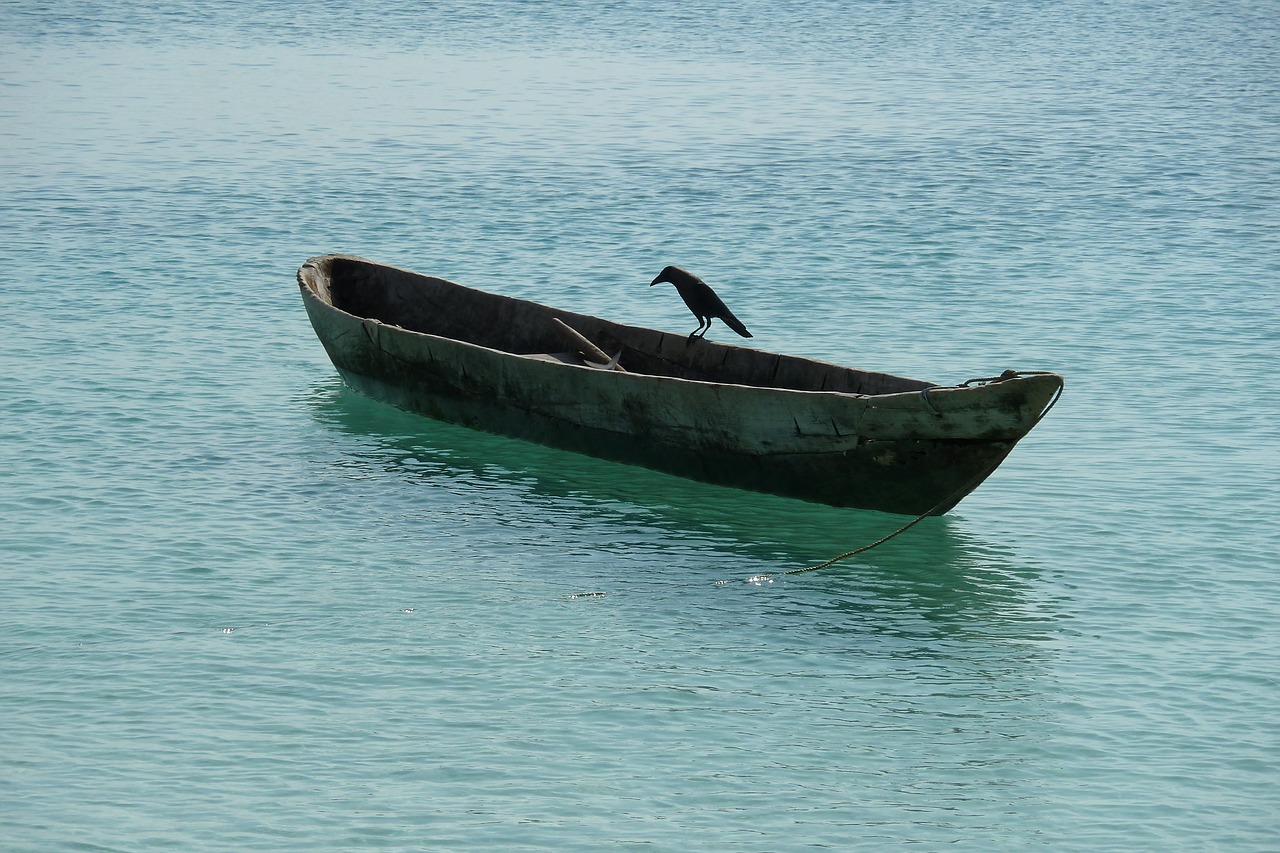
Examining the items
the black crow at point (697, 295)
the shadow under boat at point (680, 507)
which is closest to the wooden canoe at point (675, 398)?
the shadow under boat at point (680, 507)

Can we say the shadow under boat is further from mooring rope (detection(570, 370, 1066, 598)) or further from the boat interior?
the boat interior

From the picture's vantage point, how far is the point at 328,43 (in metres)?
39.2

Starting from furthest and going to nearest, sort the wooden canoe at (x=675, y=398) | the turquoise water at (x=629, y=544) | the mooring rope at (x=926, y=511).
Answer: the wooden canoe at (x=675, y=398) < the mooring rope at (x=926, y=511) < the turquoise water at (x=629, y=544)

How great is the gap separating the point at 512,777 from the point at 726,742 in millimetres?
1032

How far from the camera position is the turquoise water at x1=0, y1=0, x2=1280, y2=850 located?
7.09 m

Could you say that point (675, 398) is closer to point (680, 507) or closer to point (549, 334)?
point (680, 507)

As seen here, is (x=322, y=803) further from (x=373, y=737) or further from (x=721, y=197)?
(x=721, y=197)

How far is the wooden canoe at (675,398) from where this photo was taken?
957cm

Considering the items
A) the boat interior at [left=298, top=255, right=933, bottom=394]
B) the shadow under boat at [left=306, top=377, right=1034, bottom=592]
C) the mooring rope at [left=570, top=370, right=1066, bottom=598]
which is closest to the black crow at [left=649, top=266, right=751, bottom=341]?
the boat interior at [left=298, top=255, right=933, bottom=394]

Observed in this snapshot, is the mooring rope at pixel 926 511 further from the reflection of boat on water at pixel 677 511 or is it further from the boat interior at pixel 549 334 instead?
the boat interior at pixel 549 334

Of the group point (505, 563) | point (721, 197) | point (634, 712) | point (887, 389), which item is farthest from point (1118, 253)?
point (634, 712)

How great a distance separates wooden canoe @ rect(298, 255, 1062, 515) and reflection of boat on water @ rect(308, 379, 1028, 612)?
0.15m

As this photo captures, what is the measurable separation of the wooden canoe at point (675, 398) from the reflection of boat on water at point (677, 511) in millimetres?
154

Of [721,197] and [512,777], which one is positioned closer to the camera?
[512,777]
